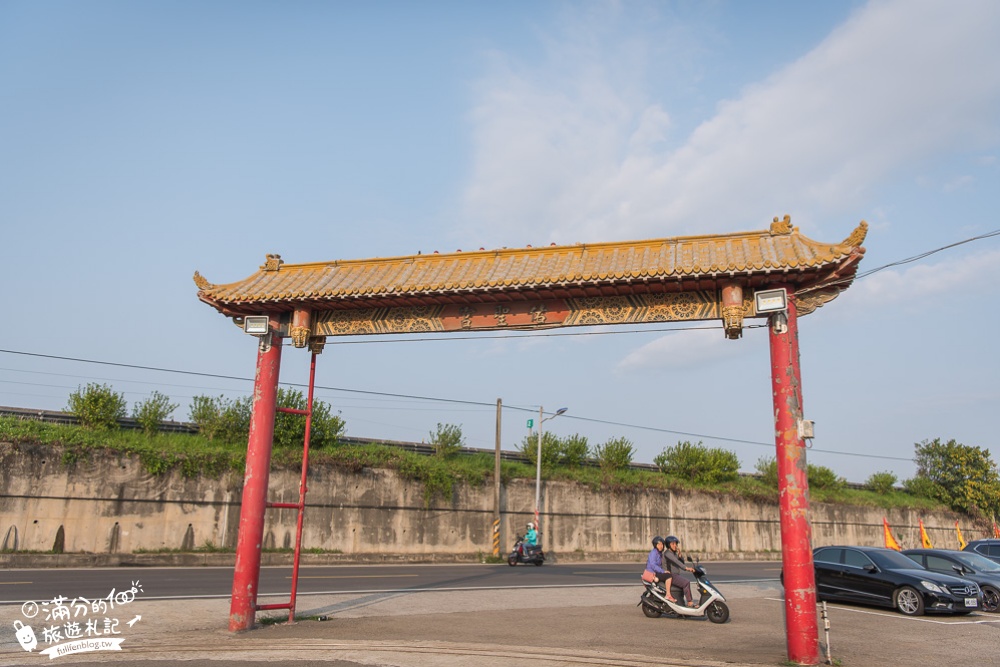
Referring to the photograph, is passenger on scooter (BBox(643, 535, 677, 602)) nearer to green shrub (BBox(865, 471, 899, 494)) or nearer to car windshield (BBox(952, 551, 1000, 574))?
car windshield (BBox(952, 551, 1000, 574))

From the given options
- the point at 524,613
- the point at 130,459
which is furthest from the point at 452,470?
the point at 524,613

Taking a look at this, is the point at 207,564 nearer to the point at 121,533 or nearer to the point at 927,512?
the point at 121,533

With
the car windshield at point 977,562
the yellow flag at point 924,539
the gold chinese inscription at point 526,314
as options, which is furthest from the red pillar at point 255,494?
the yellow flag at point 924,539

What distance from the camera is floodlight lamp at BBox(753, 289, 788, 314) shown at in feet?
29.9

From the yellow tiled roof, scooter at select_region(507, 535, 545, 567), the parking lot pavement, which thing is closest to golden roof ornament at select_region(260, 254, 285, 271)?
the yellow tiled roof

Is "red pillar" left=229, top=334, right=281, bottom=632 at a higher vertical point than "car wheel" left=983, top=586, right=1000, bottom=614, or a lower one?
higher

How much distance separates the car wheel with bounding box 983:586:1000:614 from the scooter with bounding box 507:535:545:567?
15.6m

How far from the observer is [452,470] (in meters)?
30.5

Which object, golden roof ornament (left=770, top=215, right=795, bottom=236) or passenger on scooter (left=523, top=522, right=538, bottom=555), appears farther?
passenger on scooter (left=523, top=522, right=538, bottom=555)

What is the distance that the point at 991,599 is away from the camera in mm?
14828

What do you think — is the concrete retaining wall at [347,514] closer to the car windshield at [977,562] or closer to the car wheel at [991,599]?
the car windshield at [977,562]

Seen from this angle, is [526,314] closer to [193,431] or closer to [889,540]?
[193,431]

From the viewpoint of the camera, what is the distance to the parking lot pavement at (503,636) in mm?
8219

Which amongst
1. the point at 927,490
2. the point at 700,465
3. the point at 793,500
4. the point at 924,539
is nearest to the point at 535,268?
the point at 793,500
